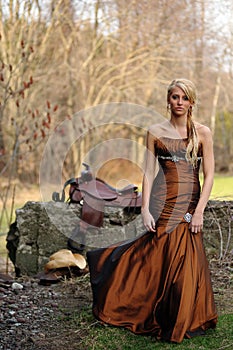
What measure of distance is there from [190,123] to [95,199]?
6.29 ft

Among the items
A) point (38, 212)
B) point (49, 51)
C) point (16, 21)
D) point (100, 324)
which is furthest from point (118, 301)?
point (49, 51)

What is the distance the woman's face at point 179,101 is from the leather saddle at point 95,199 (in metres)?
1.89

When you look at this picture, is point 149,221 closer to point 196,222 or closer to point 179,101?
point 196,222

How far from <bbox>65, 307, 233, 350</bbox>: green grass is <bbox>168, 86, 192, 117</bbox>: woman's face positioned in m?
1.37

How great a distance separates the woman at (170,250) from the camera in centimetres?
326

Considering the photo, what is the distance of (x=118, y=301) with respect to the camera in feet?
11.2

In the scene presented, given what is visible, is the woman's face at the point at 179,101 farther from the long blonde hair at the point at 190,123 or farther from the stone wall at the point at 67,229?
the stone wall at the point at 67,229

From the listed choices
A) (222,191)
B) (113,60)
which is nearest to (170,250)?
(222,191)

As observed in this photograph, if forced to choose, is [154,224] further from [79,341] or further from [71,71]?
[71,71]

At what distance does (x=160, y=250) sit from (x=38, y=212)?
1977 mm

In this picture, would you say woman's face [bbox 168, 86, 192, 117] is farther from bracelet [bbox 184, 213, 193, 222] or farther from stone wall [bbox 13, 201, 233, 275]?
stone wall [bbox 13, 201, 233, 275]

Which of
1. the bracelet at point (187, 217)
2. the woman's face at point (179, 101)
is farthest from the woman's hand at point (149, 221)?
the woman's face at point (179, 101)

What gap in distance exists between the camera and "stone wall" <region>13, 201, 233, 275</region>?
5.01 meters

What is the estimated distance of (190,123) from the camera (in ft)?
11.0
